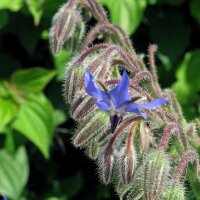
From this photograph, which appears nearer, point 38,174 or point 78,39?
point 78,39

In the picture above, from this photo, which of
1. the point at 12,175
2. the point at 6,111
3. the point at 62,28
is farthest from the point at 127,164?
the point at 12,175

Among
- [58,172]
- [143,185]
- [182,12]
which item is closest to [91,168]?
[58,172]

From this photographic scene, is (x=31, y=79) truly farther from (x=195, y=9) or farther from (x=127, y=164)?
(x=127, y=164)

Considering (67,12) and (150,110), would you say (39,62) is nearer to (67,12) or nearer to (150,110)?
(67,12)

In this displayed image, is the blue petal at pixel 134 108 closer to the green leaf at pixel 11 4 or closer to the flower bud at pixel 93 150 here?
the flower bud at pixel 93 150

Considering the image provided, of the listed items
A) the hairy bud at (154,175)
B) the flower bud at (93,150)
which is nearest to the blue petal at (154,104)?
the hairy bud at (154,175)

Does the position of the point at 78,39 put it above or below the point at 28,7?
above

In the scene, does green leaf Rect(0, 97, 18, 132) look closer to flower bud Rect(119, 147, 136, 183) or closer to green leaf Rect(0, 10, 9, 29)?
green leaf Rect(0, 10, 9, 29)
